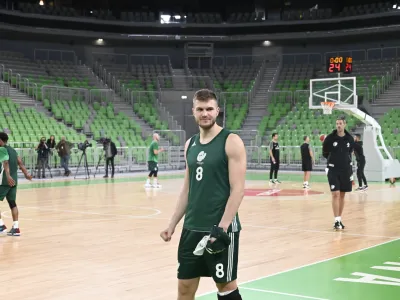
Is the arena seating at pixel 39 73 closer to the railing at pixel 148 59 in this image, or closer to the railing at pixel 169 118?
the railing at pixel 169 118

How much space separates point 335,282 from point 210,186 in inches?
134

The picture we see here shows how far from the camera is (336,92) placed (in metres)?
27.1

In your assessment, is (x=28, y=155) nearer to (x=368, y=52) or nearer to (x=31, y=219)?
(x=31, y=219)

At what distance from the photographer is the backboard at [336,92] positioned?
86.9 ft

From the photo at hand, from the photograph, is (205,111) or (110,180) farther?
(110,180)

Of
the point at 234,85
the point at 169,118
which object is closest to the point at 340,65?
the point at 169,118

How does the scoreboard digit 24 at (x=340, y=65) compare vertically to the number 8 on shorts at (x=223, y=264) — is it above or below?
above

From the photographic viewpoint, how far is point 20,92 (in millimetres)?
34844

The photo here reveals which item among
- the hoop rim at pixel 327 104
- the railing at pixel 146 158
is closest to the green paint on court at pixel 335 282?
the hoop rim at pixel 327 104

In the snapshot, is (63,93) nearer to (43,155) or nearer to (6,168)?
(43,155)

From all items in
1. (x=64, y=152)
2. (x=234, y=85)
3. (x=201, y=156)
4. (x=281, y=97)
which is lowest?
(x=64, y=152)

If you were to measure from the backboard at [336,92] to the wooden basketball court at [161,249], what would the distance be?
9230 mm

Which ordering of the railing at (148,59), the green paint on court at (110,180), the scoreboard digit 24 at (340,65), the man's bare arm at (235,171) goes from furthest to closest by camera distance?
the railing at (148,59) < the scoreboard digit 24 at (340,65) < the green paint on court at (110,180) < the man's bare arm at (235,171)

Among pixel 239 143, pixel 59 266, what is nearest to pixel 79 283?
pixel 59 266
